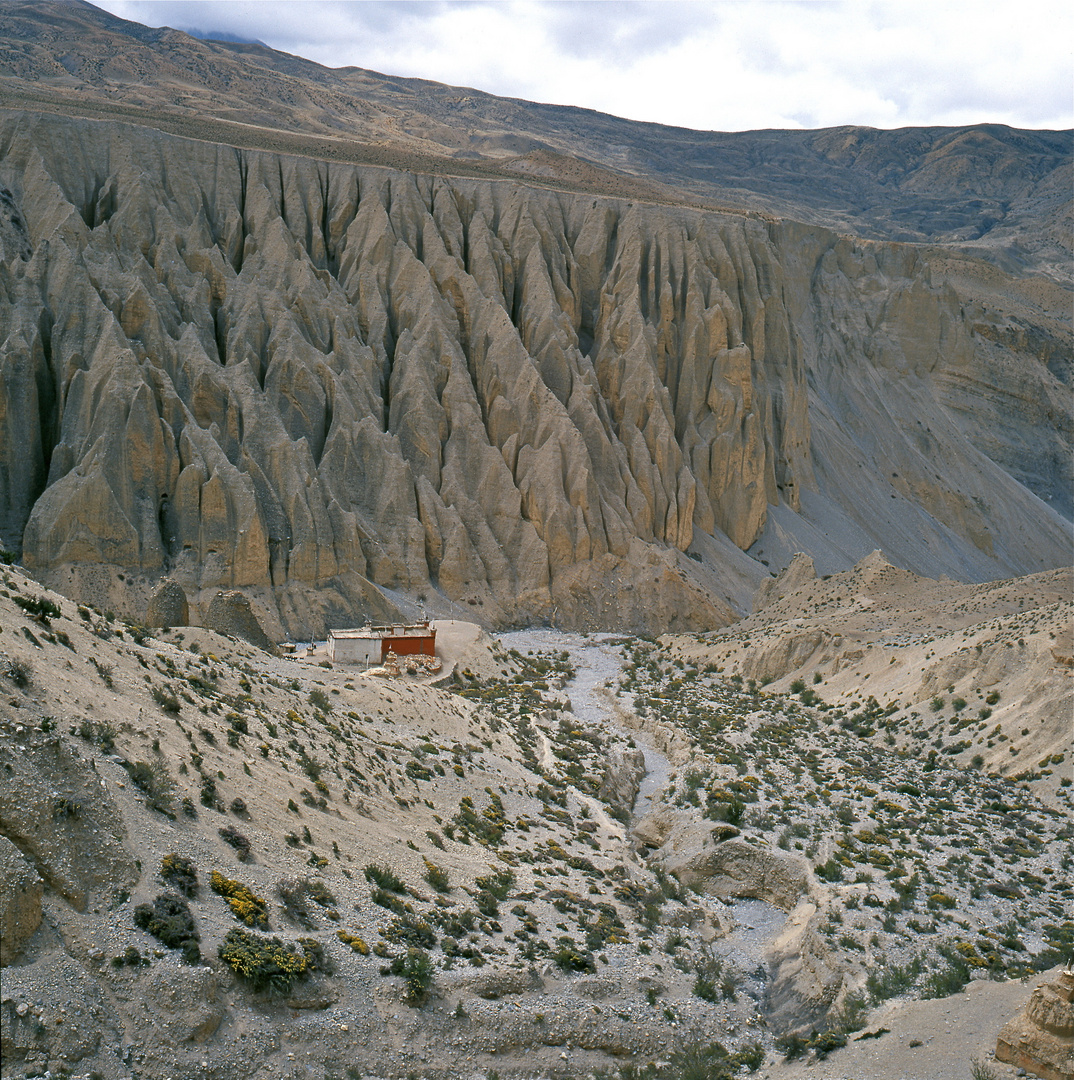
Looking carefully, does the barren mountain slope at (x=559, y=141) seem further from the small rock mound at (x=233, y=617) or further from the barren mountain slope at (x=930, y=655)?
the barren mountain slope at (x=930, y=655)

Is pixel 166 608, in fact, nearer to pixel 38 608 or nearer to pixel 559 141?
pixel 38 608

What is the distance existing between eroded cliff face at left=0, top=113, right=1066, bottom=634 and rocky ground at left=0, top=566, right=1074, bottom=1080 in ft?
58.5

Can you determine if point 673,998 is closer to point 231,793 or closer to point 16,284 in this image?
point 231,793

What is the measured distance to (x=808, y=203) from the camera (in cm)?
15750

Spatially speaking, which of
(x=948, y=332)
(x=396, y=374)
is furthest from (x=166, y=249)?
(x=948, y=332)

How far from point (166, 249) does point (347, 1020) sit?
44.0 metres

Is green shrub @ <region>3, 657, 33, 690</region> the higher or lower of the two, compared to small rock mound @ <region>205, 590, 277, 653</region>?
higher

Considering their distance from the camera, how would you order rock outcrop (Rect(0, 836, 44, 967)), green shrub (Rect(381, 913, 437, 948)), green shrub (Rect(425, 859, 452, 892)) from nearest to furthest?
rock outcrop (Rect(0, 836, 44, 967))
green shrub (Rect(381, 913, 437, 948))
green shrub (Rect(425, 859, 452, 892))

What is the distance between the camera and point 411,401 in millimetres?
51625

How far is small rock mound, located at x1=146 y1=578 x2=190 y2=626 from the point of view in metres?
29.2

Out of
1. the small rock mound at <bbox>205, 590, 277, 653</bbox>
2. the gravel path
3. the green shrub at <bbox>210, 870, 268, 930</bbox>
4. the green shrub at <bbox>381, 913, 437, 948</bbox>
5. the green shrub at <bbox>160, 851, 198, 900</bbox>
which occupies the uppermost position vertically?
the green shrub at <bbox>160, 851, 198, 900</bbox>

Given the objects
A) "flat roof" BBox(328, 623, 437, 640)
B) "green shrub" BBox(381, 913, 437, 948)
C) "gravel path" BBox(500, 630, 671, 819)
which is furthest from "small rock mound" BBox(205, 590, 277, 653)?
"green shrub" BBox(381, 913, 437, 948)

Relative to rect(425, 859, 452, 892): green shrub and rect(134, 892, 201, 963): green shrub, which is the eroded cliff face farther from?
rect(134, 892, 201, 963): green shrub

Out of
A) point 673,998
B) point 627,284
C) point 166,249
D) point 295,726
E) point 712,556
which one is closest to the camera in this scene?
point 673,998
